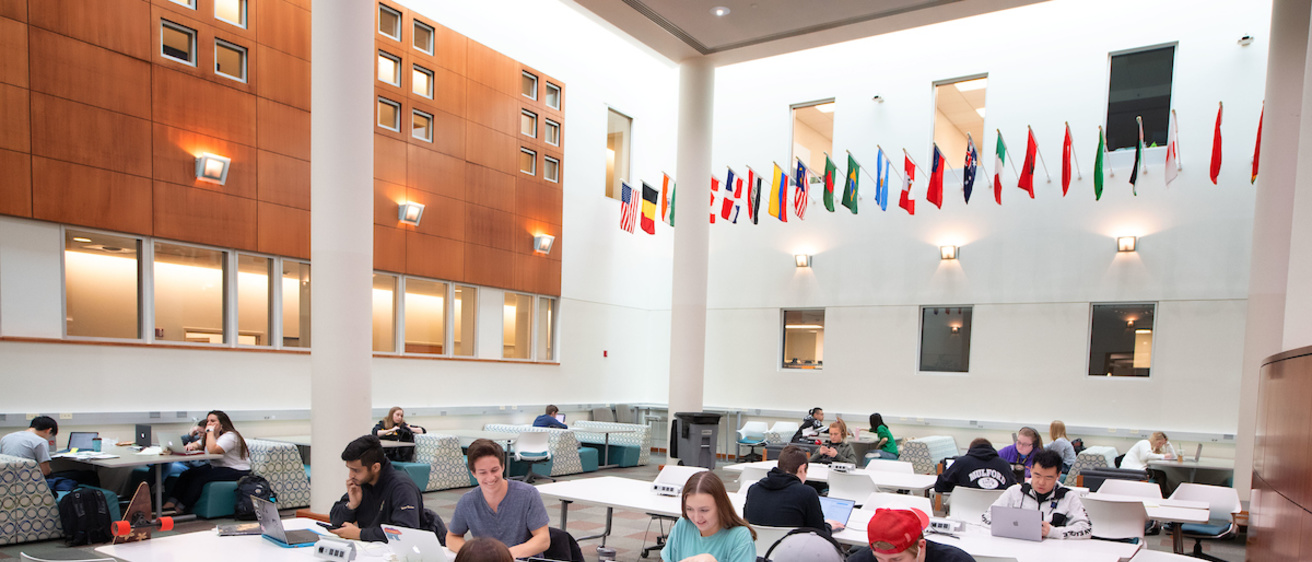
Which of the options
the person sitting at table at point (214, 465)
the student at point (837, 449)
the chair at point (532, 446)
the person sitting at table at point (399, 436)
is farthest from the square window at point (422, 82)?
the student at point (837, 449)

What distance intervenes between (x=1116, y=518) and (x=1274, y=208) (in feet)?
17.1

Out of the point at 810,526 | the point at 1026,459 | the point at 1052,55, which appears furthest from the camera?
the point at 1052,55

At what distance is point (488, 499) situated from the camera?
175 inches

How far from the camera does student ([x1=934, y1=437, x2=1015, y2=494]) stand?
7277 millimetres

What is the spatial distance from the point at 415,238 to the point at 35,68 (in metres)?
5.16

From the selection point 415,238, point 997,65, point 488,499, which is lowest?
point 488,499

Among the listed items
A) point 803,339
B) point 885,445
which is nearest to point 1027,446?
point 885,445

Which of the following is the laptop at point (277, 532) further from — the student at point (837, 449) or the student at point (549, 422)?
the student at point (549, 422)

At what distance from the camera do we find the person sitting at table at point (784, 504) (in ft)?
16.0

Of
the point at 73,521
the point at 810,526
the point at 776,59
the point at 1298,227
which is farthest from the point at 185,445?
the point at 776,59

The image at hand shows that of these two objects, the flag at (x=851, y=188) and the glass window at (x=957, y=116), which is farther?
the glass window at (x=957, y=116)

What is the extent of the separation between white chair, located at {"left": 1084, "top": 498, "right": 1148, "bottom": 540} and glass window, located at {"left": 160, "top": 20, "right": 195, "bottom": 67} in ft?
35.1

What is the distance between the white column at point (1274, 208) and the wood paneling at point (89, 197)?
12941 millimetres

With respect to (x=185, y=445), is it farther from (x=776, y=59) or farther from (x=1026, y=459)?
(x=776, y=59)
